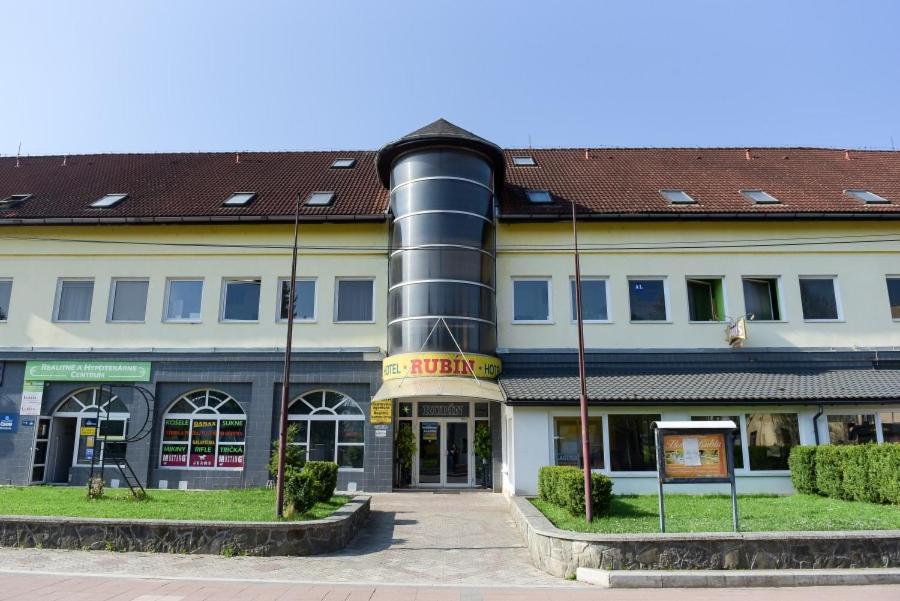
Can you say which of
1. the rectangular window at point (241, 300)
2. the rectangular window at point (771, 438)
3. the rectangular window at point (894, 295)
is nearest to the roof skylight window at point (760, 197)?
the rectangular window at point (894, 295)

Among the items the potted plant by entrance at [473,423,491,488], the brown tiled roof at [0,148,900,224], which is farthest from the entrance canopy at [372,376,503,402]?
the brown tiled roof at [0,148,900,224]

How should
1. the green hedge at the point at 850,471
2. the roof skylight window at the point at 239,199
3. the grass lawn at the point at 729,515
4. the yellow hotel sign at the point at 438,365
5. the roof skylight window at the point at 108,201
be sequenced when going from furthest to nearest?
the roof skylight window at the point at 108,201, the roof skylight window at the point at 239,199, the yellow hotel sign at the point at 438,365, the green hedge at the point at 850,471, the grass lawn at the point at 729,515

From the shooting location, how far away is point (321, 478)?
456 inches

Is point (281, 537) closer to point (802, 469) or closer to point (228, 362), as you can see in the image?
point (228, 362)

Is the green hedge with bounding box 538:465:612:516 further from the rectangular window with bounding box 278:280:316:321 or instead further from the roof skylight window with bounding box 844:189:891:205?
the roof skylight window with bounding box 844:189:891:205

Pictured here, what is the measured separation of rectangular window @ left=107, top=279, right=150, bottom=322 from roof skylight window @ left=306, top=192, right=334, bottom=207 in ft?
18.2

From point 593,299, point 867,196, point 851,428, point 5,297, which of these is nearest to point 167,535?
point 593,299

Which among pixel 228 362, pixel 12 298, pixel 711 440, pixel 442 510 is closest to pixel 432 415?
pixel 442 510

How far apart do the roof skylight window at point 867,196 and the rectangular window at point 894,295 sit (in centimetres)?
275

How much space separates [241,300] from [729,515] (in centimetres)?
1399

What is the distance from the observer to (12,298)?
58.6 feet

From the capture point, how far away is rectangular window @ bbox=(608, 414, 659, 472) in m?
15.0

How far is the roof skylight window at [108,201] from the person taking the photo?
62.6ft

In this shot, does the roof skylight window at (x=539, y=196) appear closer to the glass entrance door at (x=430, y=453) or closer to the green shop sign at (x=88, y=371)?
the glass entrance door at (x=430, y=453)
